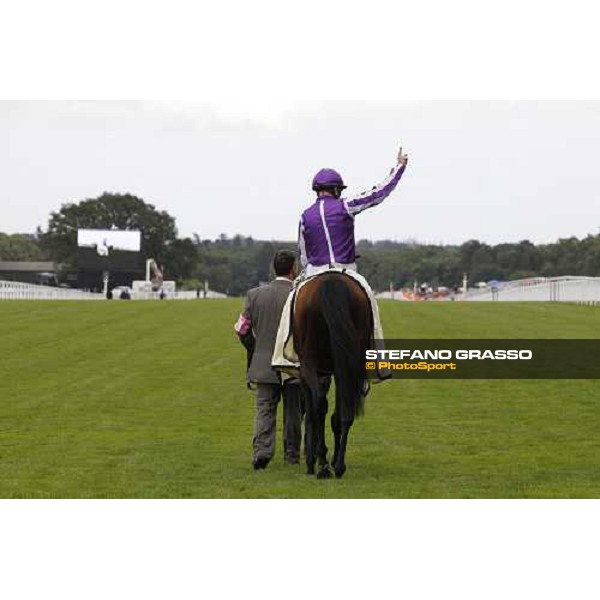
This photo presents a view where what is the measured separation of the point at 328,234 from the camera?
11812 millimetres

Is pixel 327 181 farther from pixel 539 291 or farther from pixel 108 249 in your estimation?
pixel 539 291

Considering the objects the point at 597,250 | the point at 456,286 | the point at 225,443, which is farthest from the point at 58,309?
the point at 225,443

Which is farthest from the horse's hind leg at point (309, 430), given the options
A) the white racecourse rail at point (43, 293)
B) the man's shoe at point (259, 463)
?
the white racecourse rail at point (43, 293)

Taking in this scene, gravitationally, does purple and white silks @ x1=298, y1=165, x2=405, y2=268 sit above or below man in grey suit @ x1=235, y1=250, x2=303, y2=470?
above

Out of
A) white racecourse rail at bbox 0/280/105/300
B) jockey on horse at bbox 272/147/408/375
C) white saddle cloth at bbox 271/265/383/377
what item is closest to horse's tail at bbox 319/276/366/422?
white saddle cloth at bbox 271/265/383/377

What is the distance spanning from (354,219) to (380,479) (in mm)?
2281

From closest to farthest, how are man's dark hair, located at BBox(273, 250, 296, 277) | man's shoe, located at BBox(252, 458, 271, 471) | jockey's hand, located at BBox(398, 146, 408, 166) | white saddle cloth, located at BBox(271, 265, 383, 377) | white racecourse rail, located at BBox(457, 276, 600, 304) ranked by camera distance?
white saddle cloth, located at BBox(271, 265, 383, 377)
jockey's hand, located at BBox(398, 146, 408, 166)
man's shoe, located at BBox(252, 458, 271, 471)
man's dark hair, located at BBox(273, 250, 296, 277)
white racecourse rail, located at BBox(457, 276, 600, 304)

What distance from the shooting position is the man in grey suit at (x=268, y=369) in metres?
12.5

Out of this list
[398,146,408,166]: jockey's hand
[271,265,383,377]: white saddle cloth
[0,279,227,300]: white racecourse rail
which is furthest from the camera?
[0,279,227,300]: white racecourse rail

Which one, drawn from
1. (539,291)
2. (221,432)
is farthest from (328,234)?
(539,291)

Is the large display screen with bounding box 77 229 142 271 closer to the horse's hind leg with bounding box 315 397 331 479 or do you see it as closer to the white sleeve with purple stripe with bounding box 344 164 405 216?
the white sleeve with purple stripe with bounding box 344 164 405 216

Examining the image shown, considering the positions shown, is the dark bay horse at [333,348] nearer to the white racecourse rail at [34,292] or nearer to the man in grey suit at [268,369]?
the man in grey suit at [268,369]

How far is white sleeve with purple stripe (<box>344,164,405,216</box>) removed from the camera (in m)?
11.8

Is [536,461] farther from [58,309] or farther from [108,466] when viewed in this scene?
[58,309]
